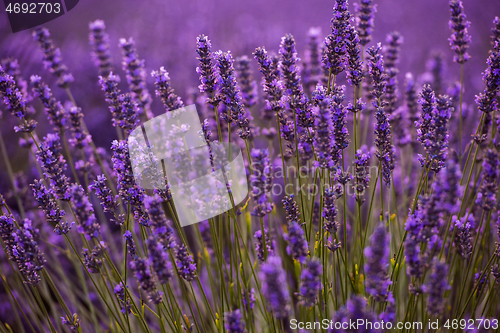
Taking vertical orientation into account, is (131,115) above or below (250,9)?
below

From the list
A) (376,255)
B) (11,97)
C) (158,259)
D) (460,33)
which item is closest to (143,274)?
(158,259)

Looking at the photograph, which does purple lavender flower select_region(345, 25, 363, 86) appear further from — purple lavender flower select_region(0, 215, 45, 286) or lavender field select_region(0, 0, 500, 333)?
purple lavender flower select_region(0, 215, 45, 286)

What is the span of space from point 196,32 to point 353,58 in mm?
3638

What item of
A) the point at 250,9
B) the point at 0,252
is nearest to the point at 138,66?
the point at 0,252

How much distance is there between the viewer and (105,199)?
4.47 feet

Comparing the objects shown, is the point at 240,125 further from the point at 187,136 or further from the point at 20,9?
the point at 20,9

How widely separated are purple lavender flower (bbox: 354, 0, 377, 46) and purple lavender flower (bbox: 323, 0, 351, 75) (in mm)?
368

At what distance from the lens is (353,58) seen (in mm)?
1468

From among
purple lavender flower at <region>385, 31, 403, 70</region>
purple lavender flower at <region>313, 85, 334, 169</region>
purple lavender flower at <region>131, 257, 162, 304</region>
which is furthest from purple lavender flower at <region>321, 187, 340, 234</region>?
purple lavender flower at <region>385, 31, 403, 70</region>

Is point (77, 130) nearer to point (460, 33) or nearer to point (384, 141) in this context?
point (384, 141)

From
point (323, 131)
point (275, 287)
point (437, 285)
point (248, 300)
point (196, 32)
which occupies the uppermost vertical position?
point (196, 32)

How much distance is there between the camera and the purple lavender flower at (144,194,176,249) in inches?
44.2

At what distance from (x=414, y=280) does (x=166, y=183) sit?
1103mm

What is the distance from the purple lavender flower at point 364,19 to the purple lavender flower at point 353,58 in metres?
0.37
